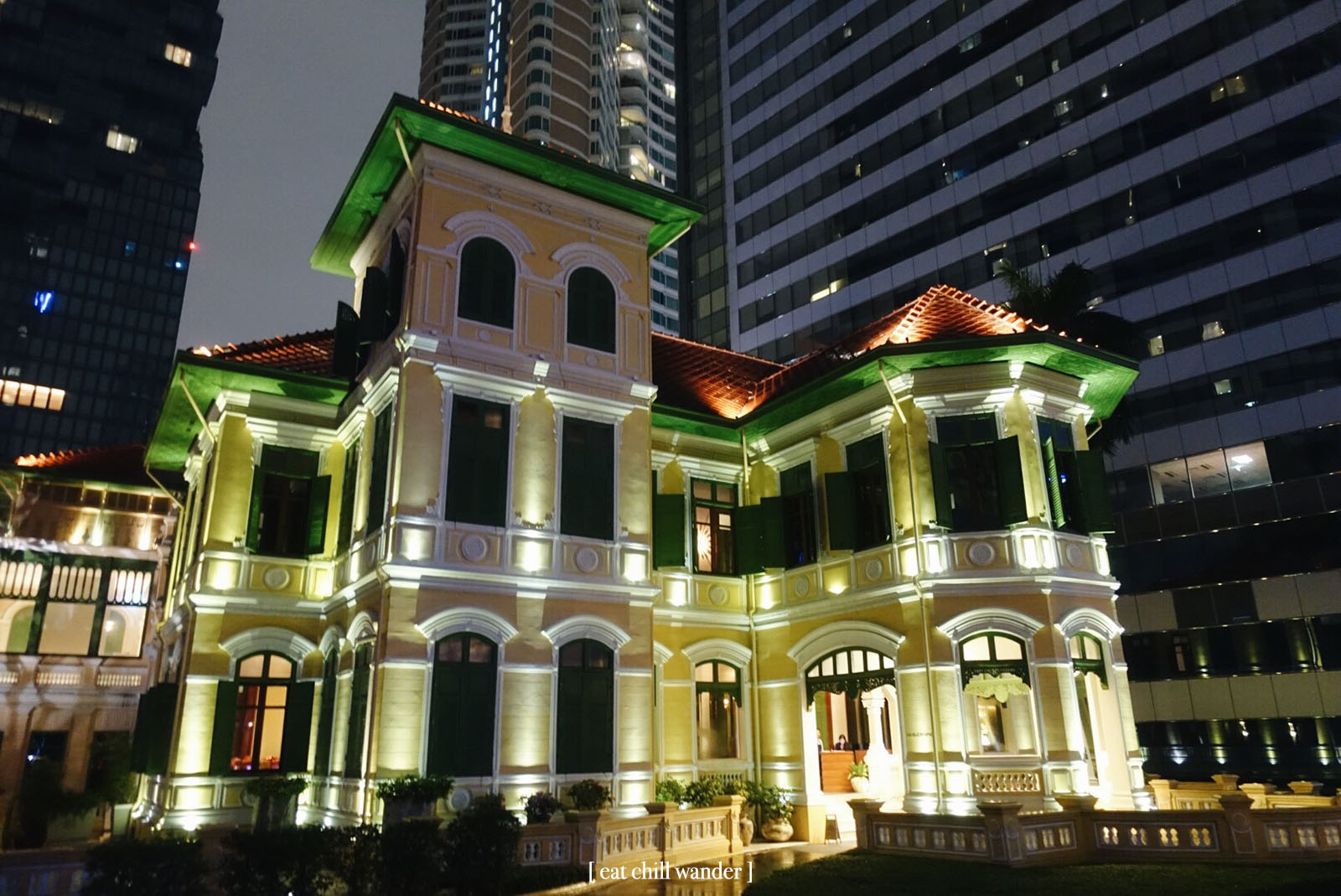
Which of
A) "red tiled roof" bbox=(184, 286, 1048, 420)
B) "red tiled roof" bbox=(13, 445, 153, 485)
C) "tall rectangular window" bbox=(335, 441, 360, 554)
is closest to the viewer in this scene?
"tall rectangular window" bbox=(335, 441, 360, 554)

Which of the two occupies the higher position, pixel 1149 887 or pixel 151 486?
pixel 151 486

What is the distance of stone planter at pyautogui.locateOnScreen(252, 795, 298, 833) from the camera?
16062 millimetres

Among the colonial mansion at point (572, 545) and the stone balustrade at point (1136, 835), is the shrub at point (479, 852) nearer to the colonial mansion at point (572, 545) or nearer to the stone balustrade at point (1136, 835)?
the colonial mansion at point (572, 545)

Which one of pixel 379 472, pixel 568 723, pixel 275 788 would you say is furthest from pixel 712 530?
pixel 275 788

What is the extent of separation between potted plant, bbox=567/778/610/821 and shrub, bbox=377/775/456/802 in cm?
227

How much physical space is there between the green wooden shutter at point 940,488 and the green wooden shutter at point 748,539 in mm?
4478

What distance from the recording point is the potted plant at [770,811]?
18.4m

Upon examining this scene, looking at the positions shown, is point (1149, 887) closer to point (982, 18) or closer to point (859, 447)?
point (859, 447)

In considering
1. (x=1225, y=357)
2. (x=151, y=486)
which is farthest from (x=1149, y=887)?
(x=1225, y=357)

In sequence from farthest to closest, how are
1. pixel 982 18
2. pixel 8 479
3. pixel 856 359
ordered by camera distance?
1. pixel 982 18
2. pixel 8 479
3. pixel 856 359

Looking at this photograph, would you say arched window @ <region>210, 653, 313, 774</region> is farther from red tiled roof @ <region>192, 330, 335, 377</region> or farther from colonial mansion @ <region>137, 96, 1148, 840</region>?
red tiled roof @ <region>192, 330, 335, 377</region>

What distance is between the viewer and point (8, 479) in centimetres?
2684

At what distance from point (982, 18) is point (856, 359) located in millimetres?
40958

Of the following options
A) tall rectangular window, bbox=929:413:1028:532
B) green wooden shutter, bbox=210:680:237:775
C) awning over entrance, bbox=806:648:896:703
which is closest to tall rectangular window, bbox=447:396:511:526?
green wooden shutter, bbox=210:680:237:775
